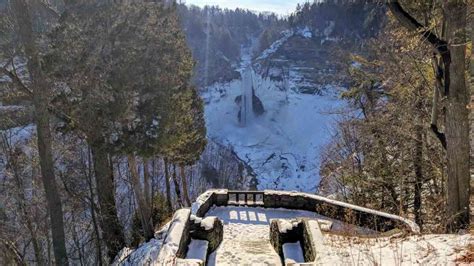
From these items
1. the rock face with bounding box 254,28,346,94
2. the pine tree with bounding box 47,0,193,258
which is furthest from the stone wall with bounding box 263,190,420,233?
the rock face with bounding box 254,28,346,94

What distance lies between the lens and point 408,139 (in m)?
13.4

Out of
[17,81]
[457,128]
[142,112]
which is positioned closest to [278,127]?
[142,112]

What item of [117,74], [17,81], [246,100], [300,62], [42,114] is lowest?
[246,100]

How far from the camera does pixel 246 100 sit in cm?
7731

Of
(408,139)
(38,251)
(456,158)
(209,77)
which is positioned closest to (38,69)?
(38,251)

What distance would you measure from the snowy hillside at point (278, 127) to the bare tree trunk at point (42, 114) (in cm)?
4107

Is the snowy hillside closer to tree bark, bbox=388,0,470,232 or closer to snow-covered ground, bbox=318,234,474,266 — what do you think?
tree bark, bbox=388,0,470,232

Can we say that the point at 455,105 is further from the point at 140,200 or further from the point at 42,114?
the point at 140,200

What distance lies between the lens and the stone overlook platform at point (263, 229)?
24.8 feet

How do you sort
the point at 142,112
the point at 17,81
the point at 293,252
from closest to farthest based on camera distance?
the point at 293,252 → the point at 17,81 → the point at 142,112

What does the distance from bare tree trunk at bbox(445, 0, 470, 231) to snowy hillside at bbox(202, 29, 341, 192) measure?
41.2 meters

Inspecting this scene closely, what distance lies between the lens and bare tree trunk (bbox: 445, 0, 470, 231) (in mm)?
6926

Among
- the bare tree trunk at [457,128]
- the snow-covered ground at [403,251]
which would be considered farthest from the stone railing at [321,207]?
the snow-covered ground at [403,251]

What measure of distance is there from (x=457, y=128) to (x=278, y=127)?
63.7m
